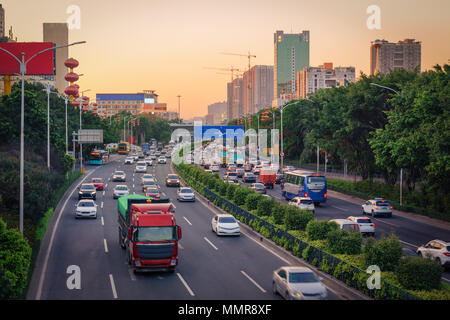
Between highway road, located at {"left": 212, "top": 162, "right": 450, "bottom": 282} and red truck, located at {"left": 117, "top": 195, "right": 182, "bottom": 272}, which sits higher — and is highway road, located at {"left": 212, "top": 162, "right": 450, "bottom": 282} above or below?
below

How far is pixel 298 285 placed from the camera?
59.6 feet

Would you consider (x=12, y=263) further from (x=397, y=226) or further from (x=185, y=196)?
(x=185, y=196)

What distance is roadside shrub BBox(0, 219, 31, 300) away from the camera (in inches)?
625

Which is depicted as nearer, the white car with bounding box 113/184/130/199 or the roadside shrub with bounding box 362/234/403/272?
the roadside shrub with bounding box 362/234/403/272

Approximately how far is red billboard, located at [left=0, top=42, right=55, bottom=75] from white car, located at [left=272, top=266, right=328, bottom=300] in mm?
56824

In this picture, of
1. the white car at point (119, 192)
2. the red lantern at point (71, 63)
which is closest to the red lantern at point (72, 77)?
the red lantern at point (71, 63)

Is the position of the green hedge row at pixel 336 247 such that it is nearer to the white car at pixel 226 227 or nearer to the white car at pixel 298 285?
the white car at pixel 226 227

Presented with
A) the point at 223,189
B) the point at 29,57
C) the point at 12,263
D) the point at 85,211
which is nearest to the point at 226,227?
the point at 85,211

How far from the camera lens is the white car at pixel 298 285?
17781 mm

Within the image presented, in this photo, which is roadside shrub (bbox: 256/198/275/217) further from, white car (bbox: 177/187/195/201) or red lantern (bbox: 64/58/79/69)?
red lantern (bbox: 64/58/79/69)

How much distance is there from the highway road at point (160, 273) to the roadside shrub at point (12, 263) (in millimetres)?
1488

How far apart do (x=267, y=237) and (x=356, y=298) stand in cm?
1234

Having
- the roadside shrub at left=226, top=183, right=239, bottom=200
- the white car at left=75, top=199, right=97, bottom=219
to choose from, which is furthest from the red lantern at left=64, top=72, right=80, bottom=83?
the roadside shrub at left=226, top=183, right=239, bottom=200
